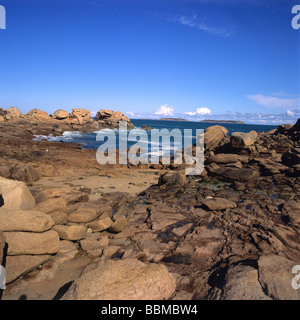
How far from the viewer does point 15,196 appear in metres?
6.71

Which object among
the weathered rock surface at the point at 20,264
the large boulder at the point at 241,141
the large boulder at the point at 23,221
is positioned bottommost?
the weathered rock surface at the point at 20,264

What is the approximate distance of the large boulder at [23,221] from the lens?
17.8 ft

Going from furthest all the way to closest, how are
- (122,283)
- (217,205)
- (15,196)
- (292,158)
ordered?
(292,158) → (217,205) → (15,196) → (122,283)

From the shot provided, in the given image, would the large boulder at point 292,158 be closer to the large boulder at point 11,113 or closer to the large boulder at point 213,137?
the large boulder at point 213,137

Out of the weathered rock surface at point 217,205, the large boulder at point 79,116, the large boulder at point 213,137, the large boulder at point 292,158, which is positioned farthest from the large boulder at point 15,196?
the large boulder at point 79,116

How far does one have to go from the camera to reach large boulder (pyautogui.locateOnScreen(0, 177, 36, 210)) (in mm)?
6507

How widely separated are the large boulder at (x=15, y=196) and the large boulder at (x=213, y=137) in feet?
66.9

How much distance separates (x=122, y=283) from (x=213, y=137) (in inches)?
892

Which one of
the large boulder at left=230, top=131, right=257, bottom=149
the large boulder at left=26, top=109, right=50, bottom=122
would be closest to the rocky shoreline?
the large boulder at left=230, top=131, right=257, bottom=149

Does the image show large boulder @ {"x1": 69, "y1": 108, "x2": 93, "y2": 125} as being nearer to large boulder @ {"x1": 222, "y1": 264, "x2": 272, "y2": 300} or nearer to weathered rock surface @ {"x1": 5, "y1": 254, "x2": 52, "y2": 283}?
weathered rock surface @ {"x1": 5, "y1": 254, "x2": 52, "y2": 283}

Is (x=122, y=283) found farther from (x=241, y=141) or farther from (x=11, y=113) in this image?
(x=11, y=113)

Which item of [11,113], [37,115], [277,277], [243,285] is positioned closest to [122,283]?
[243,285]

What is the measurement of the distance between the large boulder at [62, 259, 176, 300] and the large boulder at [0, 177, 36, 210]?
3.47m
